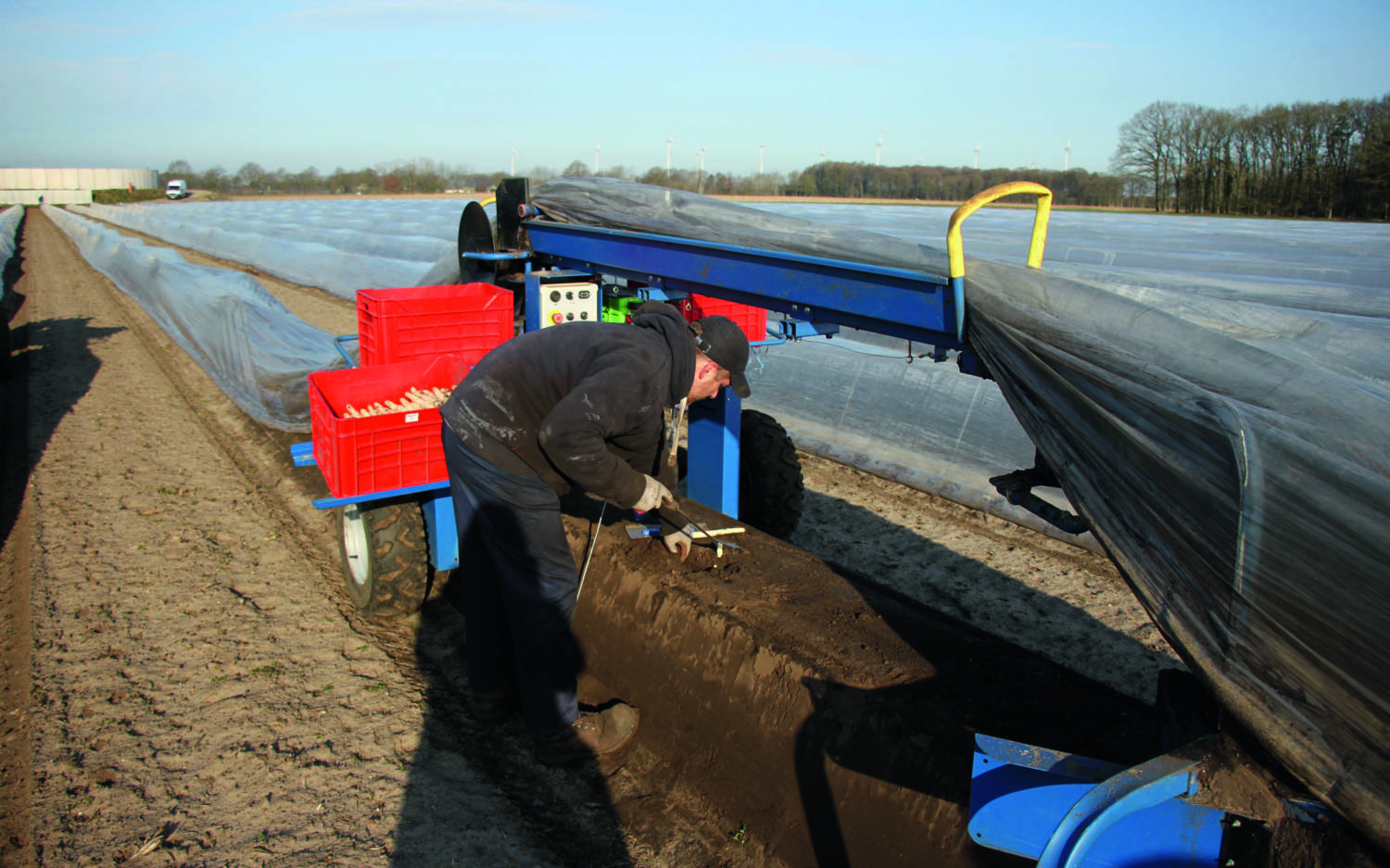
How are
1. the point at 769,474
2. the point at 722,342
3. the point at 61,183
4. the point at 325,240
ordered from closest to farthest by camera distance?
the point at 722,342 → the point at 769,474 → the point at 325,240 → the point at 61,183

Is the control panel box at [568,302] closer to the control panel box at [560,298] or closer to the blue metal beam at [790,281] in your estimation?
the control panel box at [560,298]

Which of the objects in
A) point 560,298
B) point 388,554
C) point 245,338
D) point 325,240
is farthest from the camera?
point 325,240

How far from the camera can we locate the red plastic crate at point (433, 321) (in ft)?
18.3

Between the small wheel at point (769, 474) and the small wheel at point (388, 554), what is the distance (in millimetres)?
1892

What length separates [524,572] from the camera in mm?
3383

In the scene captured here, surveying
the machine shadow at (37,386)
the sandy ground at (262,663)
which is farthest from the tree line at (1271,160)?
the machine shadow at (37,386)

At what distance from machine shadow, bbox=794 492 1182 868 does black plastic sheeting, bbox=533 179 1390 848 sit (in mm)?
632

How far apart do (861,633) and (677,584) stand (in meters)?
0.80

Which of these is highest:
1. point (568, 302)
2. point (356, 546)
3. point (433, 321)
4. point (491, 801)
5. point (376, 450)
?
point (568, 302)

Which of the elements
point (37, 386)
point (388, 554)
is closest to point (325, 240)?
point (37, 386)

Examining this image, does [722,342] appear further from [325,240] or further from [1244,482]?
[325,240]

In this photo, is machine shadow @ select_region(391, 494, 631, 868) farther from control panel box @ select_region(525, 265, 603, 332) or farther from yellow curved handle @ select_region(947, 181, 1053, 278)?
yellow curved handle @ select_region(947, 181, 1053, 278)

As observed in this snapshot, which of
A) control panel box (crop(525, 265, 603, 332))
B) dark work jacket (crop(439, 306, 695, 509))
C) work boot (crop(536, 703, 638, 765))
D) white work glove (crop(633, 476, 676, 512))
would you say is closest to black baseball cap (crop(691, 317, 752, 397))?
dark work jacket (crop(439, 306, 695, 509))

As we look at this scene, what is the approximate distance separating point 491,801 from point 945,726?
5.83 ft
